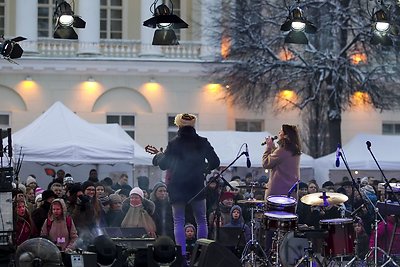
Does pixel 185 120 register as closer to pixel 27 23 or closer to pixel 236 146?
pixel 236 146

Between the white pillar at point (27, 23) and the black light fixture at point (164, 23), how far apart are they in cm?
2245

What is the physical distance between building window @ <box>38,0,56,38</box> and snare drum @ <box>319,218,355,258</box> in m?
27.4

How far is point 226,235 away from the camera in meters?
18.2

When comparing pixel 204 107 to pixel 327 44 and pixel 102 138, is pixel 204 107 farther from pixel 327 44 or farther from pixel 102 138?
pixel 102 138

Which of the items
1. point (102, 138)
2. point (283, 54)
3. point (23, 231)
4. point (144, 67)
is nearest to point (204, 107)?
point (144, 67)

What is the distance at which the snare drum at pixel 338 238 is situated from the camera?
52.8 feet

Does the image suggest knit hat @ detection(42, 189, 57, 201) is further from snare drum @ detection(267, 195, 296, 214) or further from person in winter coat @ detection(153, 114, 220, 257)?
snare drum @ detection(267, 195, 296, 214)

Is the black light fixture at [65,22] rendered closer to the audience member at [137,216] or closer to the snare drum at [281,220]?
the audience member at [137,216]

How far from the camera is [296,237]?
15.9m

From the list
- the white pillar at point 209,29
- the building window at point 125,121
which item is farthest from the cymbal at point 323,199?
the building window at point 125,121

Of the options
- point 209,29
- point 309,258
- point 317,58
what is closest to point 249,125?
point 209,29

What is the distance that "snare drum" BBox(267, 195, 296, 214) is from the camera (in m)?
15.6

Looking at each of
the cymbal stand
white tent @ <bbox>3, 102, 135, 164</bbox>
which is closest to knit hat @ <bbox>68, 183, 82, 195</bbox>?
the cymbal stand

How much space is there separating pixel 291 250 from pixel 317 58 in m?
21.7
